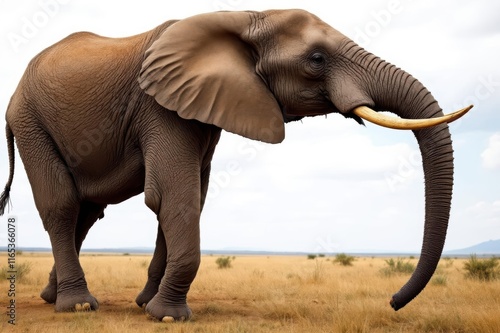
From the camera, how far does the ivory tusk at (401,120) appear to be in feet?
18.9

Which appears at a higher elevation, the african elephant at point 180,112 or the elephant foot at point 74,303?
the african elephant at point 180,112

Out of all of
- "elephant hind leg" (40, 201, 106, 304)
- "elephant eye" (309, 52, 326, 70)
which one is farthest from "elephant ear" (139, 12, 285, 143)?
"elephant hind leg" (40, 201, 106, 304)

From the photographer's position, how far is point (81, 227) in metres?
9.82

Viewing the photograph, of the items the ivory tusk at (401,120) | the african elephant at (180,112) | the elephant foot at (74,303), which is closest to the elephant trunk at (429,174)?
the african elephant at (180,112)

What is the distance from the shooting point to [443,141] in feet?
20.1

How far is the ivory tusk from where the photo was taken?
5750 mm

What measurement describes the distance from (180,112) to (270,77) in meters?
1.10

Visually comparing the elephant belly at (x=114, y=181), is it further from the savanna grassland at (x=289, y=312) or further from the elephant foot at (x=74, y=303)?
the savanna grassland at (x=289, y=312)

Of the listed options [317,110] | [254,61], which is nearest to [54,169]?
[254,61]

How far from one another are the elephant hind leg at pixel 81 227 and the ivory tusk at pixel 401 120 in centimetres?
487

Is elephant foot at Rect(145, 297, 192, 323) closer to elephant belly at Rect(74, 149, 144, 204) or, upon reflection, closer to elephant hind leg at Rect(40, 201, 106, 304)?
elephant belly at Rect(74, 149, 144, 204)

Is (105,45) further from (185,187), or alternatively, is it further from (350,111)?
(350,111)

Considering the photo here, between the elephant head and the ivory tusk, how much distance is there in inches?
0.5

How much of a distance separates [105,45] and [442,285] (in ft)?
26.6
